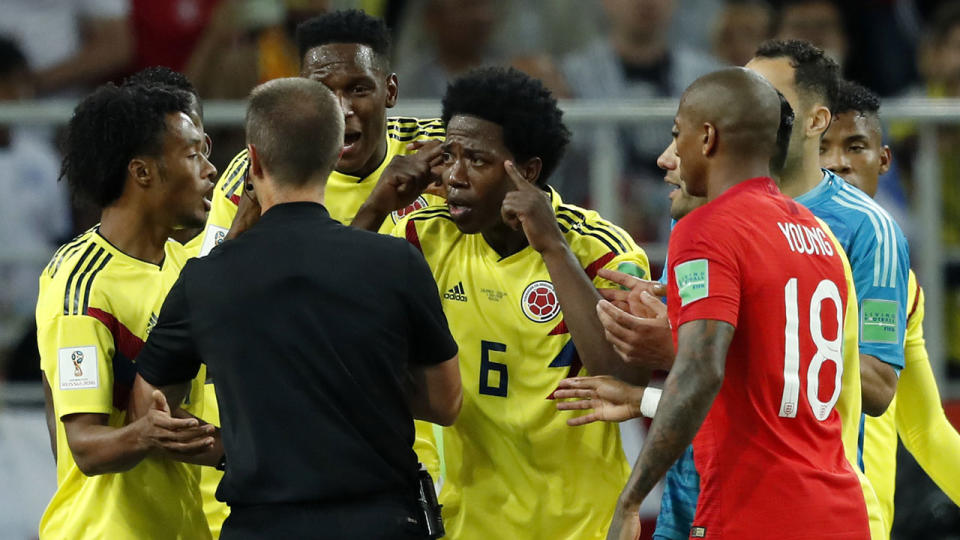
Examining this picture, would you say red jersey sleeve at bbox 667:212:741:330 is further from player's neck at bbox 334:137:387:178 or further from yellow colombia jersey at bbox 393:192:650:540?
player's neck at bbox 334:137:387:178

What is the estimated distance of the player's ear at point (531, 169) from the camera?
4848 millimetres

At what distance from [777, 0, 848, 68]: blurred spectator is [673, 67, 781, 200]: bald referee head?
597 cm

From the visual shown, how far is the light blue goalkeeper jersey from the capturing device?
4574 millimetres

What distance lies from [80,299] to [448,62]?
225 inches

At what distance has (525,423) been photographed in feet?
15.2

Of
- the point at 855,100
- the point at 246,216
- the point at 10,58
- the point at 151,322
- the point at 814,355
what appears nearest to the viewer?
the point at 814,355

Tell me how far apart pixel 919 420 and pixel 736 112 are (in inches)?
85.1

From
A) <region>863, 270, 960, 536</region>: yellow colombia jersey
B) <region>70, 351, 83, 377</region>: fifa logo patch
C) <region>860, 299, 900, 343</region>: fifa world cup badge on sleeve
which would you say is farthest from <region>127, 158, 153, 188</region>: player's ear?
<region>863, 270, 960, 536</region>: yellow colombia jersey

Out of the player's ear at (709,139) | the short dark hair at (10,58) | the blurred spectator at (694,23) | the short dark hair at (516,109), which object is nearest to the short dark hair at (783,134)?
the player's ear at (709,139)

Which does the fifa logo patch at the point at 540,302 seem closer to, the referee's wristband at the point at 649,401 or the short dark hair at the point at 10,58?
the referee's wristband at the point at 649,401

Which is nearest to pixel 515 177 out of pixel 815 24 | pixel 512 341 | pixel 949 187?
pixel 512 341

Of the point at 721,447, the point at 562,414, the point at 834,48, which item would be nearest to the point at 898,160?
the point at 834,48

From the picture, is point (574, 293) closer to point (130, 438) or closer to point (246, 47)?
point (130, 438)

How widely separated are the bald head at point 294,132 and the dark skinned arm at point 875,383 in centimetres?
195
